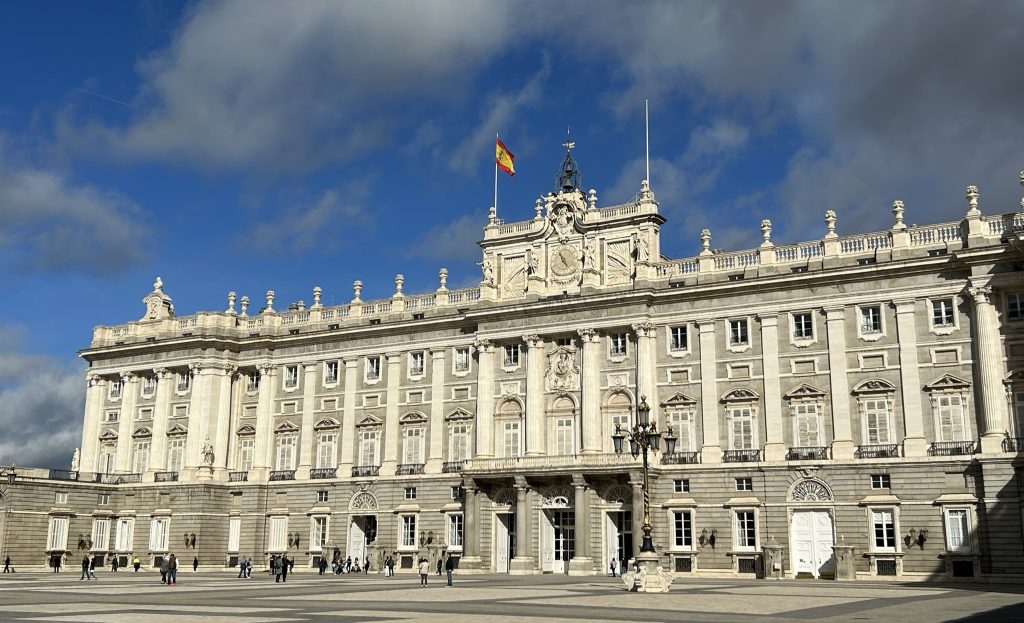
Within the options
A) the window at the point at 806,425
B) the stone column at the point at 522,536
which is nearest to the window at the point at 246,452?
the stone column at the point at 522,536

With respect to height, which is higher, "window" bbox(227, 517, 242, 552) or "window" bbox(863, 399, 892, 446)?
"window" bbox(863, 399, 892, 446)

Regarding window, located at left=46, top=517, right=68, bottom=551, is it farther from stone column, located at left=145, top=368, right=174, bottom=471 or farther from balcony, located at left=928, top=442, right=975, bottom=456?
balcony, located at left=928, top=442, right=975, bottom=456

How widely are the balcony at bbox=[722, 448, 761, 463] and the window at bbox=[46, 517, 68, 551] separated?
1624 inches

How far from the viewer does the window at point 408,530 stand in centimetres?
6181

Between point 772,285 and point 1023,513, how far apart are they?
1552 cm

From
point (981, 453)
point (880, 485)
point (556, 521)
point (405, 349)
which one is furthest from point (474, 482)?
point (981, 453)

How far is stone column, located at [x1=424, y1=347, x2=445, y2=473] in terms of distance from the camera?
62.2 meters

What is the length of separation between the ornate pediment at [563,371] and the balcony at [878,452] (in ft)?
49.8

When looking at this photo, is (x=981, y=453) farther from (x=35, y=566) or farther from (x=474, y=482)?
(x=35, y=566)

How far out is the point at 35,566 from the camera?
212 feet

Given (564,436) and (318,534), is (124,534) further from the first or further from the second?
(564,436)

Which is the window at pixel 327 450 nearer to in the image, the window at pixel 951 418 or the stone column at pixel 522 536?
the stone column at pixel 522 536

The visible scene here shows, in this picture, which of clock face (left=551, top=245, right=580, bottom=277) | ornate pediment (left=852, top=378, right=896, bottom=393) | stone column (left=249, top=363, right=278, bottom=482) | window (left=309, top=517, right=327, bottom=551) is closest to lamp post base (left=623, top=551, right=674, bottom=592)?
ornate pediment (left=852, top=378, right=896, bottom=393)

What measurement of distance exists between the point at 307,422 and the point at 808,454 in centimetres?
3147
